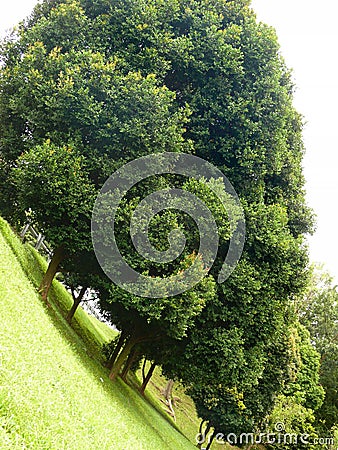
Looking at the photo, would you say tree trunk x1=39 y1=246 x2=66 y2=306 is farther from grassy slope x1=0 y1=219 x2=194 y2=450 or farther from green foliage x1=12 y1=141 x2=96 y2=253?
grassy slope x1=0 y1=219 x2=194 y2=450

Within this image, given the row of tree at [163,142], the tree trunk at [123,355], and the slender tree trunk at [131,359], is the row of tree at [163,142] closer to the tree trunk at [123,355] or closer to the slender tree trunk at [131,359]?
the tree trunk at [123,355]

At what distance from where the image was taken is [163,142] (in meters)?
14.3

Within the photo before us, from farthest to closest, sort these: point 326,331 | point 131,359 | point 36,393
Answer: point 326,331, point 131,359, point 36,393

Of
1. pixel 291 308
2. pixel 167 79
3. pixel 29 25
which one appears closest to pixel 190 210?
pixel 167 79

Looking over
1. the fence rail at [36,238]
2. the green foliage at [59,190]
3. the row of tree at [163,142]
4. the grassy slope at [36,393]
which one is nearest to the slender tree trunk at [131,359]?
the row of tree at [163,142]

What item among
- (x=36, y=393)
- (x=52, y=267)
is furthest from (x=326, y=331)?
(x=36, y=393)

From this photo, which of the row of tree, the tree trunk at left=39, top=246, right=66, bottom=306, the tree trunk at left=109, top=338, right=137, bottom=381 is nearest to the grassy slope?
the row of tree

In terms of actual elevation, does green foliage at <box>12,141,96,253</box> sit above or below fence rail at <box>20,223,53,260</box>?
above

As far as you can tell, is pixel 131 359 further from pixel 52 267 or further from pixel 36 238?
pixel 36 238

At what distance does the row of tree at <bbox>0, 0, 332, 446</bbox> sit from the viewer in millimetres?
13727

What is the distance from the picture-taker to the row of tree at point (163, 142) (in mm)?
13727

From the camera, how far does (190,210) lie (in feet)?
46.5

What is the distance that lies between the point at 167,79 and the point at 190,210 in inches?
249

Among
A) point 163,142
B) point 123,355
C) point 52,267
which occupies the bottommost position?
point 123,355
